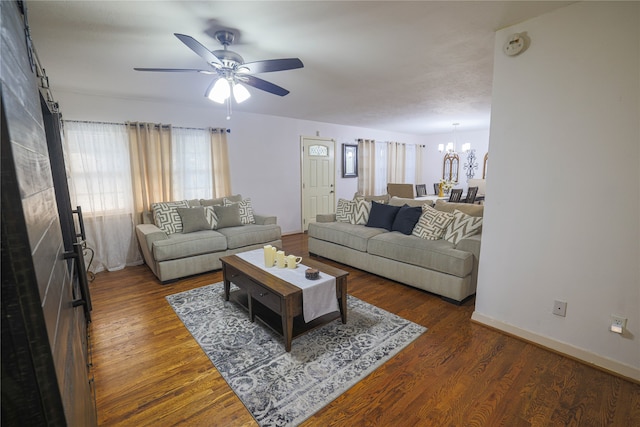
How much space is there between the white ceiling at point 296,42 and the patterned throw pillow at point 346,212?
1.60 meters

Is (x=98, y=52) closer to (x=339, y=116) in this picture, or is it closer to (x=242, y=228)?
(x=242, y=228)

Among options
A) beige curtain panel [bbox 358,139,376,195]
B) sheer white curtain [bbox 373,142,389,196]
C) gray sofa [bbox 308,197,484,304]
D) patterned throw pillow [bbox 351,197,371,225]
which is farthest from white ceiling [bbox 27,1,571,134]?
sheer white curtain [bbox 373,142,389,196]

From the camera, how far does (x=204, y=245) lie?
372 cm

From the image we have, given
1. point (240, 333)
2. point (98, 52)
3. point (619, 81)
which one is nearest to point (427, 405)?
point (240, 333)

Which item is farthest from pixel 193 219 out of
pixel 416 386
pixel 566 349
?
pixel 566 349

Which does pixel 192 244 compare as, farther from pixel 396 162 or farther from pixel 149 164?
pixel 396 162

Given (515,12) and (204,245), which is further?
(204,245)

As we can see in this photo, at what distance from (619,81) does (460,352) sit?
2.04m

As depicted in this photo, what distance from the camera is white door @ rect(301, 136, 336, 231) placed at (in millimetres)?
6062

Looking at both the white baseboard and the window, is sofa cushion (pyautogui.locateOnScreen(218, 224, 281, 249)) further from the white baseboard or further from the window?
the white baseboard

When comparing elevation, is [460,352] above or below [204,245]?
below

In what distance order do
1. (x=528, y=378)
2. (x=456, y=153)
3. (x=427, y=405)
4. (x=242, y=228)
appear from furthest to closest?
(x=456, y=153) → (x=242, y=228) → (x=528, y=378) → (x=427, y=405)

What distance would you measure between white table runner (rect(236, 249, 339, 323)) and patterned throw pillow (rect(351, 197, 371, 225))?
1947mm

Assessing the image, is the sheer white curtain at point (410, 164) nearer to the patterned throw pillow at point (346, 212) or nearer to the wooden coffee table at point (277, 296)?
the patterned throw pillow at point (346, 212)
